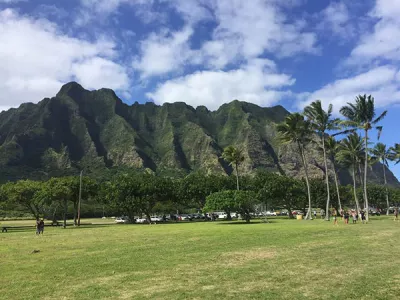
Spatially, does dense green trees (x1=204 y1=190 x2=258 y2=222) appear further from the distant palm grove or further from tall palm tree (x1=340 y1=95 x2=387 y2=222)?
tall palm tree (x1=340 y1=95 x2=387 y2=222)

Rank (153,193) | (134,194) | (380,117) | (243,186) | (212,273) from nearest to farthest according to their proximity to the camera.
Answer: (212,273), (380,117), (134,194), (153,193), (243,186)

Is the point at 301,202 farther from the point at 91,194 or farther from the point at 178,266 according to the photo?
the point at 178,266

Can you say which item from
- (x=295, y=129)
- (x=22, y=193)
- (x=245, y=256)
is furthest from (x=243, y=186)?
(x=245, y=256)

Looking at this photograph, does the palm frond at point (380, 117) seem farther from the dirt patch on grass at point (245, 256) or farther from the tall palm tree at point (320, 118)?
the dirt patch on grass at point (245, 256)

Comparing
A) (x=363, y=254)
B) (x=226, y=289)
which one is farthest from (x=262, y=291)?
(x=363, y=254)

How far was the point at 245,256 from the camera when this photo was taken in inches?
634

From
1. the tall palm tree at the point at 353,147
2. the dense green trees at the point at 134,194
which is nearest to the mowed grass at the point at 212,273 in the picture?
the tall palm tree at the point at 353,147

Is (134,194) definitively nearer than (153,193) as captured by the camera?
Yes

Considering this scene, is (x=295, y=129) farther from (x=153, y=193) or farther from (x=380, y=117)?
(x=153, y=193)

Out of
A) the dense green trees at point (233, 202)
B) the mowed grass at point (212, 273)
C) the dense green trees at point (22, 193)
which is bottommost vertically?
Result: the mowed grass at point (212, 273)

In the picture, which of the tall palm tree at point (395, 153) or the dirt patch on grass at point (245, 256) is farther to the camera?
the tall palm tree at point (395, 153)

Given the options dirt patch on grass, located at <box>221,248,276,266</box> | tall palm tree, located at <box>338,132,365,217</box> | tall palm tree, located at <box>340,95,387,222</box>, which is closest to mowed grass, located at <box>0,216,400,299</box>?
dirt patch on grass, located at <box>221,248,276,266</box>

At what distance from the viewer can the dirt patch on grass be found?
14753mm

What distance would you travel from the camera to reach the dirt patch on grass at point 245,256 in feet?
48.4
